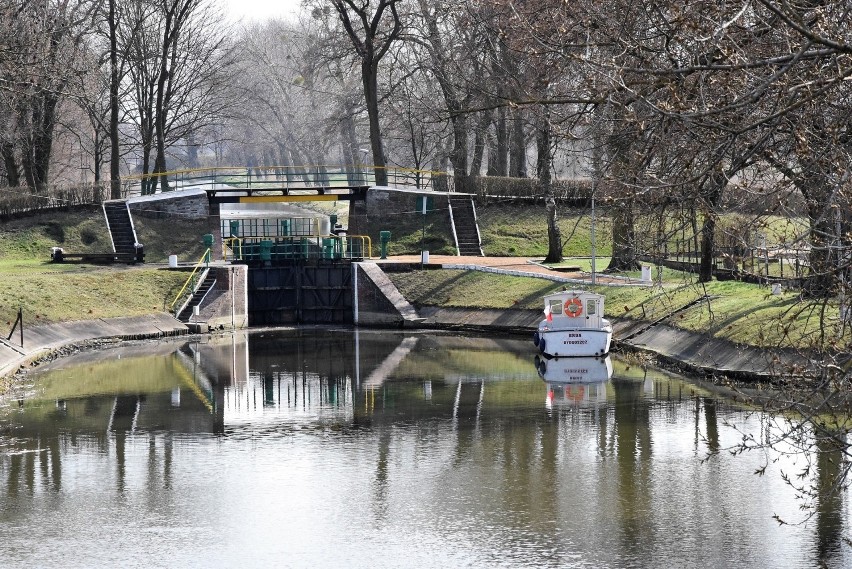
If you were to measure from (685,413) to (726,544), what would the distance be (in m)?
10.6

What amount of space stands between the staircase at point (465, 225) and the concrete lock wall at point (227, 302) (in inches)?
501

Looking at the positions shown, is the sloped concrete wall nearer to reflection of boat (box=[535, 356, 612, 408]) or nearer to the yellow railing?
the yellow railing

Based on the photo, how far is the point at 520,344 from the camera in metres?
43.2

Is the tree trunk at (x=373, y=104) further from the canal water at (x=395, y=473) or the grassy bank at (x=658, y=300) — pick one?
the canal water at (x=395, y=473)

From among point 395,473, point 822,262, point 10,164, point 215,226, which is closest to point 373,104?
point 215,226

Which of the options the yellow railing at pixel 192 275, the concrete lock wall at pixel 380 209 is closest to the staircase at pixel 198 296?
the yellow railing at pixel 192 275

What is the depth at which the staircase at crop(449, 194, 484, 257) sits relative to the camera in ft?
194

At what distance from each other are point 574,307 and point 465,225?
A: 2205cm

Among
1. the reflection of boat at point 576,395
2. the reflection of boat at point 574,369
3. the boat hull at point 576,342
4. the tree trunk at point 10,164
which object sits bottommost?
the reflection of boat at point 576,395

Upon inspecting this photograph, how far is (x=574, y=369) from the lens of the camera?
36.3m

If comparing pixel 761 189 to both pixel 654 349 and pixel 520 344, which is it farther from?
pixel 520 344

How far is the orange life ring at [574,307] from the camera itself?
38.9 meters

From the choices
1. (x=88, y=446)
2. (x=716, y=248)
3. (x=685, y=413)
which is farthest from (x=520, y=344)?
(x=716, y=248)

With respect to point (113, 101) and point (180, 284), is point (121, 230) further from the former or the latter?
point (113, 101)
